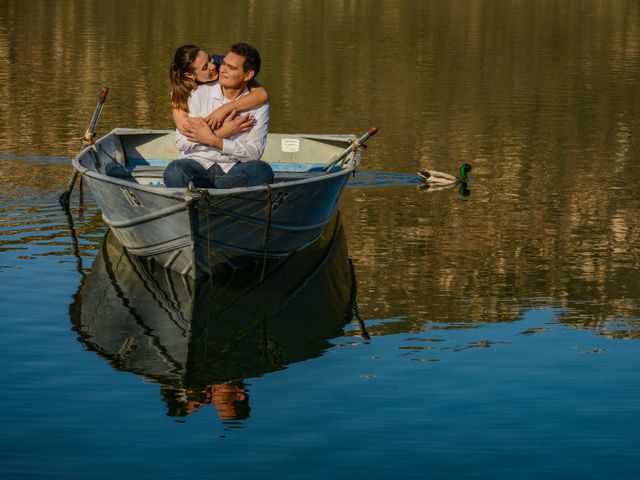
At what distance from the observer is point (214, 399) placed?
11297 millimetres

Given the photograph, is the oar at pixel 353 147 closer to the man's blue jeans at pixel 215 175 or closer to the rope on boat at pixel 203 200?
the man's blue jeans at pixel 215 175

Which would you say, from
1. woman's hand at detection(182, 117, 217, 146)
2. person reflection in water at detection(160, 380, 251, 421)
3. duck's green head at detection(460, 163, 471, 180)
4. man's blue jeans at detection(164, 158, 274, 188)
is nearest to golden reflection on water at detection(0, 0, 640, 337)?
duck's green head at detection(460, 163, 471, 180)

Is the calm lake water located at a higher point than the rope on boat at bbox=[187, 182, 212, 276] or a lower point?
lower

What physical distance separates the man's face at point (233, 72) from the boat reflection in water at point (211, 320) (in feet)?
6.72

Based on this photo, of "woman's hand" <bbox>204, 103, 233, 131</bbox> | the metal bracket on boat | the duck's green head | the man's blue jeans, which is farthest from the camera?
the duck's green head

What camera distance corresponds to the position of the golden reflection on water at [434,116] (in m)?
15.8

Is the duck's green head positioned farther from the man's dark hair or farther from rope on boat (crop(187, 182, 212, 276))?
rope on boat (crop(187, 182, 212, 276))

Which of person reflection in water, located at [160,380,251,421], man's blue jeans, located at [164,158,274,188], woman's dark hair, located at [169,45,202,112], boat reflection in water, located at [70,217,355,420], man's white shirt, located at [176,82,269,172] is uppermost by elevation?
woman's dark hair, located at [169,45,202,112]

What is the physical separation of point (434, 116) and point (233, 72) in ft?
58.5

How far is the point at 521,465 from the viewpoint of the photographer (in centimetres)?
991

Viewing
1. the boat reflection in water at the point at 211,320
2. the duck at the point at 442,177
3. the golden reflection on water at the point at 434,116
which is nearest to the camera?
the boat reflection in water at the point at 211,320

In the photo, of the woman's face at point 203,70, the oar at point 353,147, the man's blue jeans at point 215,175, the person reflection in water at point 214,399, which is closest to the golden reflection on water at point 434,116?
the oar at point 353,147

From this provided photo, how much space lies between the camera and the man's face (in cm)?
1480

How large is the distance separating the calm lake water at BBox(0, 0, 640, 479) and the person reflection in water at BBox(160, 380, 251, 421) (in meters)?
0.02
